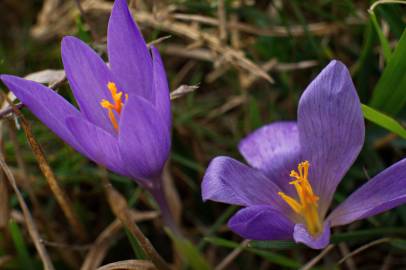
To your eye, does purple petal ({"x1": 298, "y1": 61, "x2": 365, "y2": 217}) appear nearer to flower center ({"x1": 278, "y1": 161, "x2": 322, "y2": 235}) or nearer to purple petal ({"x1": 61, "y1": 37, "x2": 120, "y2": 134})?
flower center ({"x1": 278, "y1": 161, "x2": 322, "y2": 235})

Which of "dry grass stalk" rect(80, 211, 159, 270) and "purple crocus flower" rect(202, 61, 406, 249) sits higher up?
"purple crocus flower" rect(202, 61, 406, 249)

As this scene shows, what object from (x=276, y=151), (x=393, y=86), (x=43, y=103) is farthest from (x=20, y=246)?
(x=393, y=86)

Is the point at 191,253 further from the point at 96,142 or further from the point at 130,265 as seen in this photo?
the point at 96,142

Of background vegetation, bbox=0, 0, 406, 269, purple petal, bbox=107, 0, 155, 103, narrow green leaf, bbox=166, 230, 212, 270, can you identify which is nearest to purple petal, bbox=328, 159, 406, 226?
background vegetation, bbox=0, 0, 406, 269

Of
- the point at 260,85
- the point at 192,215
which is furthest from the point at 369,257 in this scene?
the point at 260,85

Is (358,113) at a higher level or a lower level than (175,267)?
higher

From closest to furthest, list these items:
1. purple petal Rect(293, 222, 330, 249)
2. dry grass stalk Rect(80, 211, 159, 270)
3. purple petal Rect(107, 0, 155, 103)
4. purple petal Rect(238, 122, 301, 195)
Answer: purple petal Rect(293, 222, 330, 249)
purple petal Rect(107, 0, 155, 103)
purple petal Rect(238, 122, 301, 195)
dry grass stalk Rect(80, 211, 159, 270)

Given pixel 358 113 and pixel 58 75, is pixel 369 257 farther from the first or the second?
pixel 58 75

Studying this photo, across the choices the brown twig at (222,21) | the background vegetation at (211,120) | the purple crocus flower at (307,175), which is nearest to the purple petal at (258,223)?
the purple crocus flower at (307,175)
